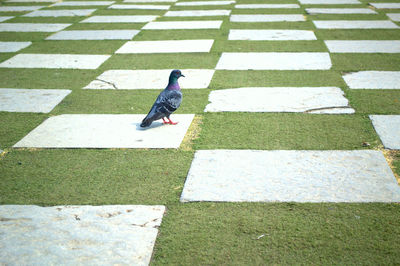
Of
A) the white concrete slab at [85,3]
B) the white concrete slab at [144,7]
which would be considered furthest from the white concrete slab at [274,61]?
the white concrete slab at [85,3]

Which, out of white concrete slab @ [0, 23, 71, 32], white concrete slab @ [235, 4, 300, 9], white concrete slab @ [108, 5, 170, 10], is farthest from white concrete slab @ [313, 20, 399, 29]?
white concrete slab @ [0, 23, 71, 32]

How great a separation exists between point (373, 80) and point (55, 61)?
4.87 m

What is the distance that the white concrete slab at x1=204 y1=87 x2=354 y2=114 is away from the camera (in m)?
4.76

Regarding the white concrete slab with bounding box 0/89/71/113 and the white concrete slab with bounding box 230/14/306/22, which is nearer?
the white concrete slab with bounding box 0/89/71/113

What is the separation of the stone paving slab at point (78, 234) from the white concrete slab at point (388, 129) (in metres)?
2.20

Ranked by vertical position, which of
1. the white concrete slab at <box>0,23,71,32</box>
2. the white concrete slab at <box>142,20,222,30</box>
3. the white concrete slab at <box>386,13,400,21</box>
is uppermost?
the white concrete slab at <box>0,23,71,32</box>

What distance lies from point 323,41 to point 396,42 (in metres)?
1.25

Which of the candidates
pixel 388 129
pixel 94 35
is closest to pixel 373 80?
pixel 388 129

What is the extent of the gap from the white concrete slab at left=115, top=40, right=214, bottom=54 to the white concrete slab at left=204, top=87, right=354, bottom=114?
230 centimetres

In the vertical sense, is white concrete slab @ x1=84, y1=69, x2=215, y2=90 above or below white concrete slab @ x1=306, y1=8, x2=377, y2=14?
above

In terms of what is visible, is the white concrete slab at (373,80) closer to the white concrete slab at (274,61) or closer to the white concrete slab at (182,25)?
the white concrete slab at (274,61)

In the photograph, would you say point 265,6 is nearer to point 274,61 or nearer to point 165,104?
point 274,61

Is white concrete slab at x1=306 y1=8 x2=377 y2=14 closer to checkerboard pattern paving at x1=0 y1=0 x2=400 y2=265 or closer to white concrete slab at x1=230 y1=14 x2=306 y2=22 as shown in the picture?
white concrete slab at x1=230 y1=14 x2=306 y2=22

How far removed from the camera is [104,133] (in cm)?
425
